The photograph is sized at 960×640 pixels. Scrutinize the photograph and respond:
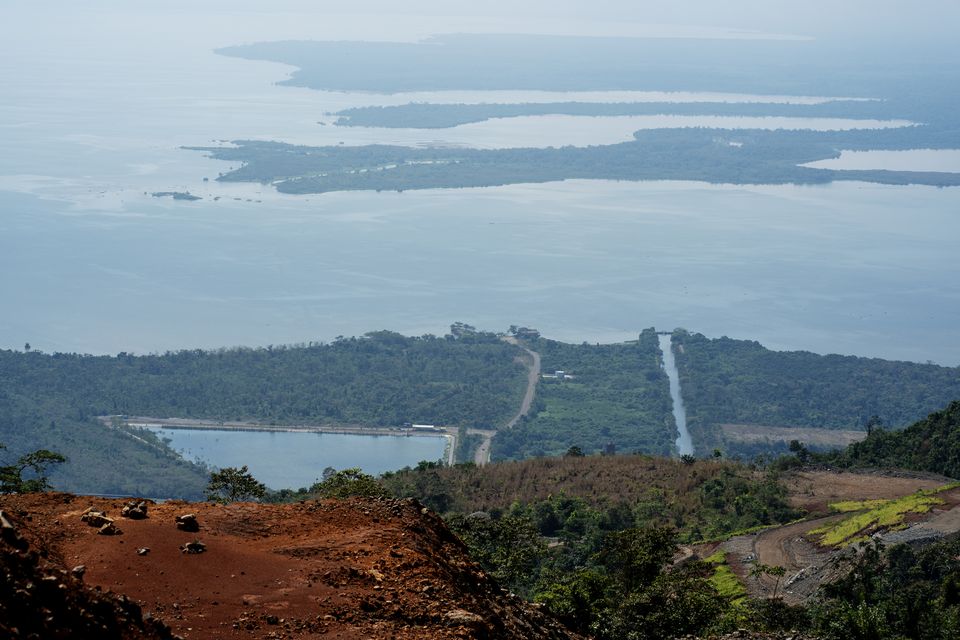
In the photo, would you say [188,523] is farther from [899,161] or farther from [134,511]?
[899,161]

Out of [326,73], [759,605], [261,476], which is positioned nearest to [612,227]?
[261,476]

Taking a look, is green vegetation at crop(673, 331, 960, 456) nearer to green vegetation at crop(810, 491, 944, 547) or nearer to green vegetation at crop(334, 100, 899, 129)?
green vegetation at crop(810, 491, 944, 547)

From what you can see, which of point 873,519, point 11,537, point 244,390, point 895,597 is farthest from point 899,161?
point 11,537

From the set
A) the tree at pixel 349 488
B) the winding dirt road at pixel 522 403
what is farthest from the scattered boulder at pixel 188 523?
the winding dirt road at pixel 522 403

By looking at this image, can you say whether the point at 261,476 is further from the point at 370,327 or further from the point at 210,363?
the point at 370,327

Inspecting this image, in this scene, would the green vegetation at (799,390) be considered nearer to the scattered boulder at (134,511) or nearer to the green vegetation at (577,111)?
the scattered boulder at (134,511)
